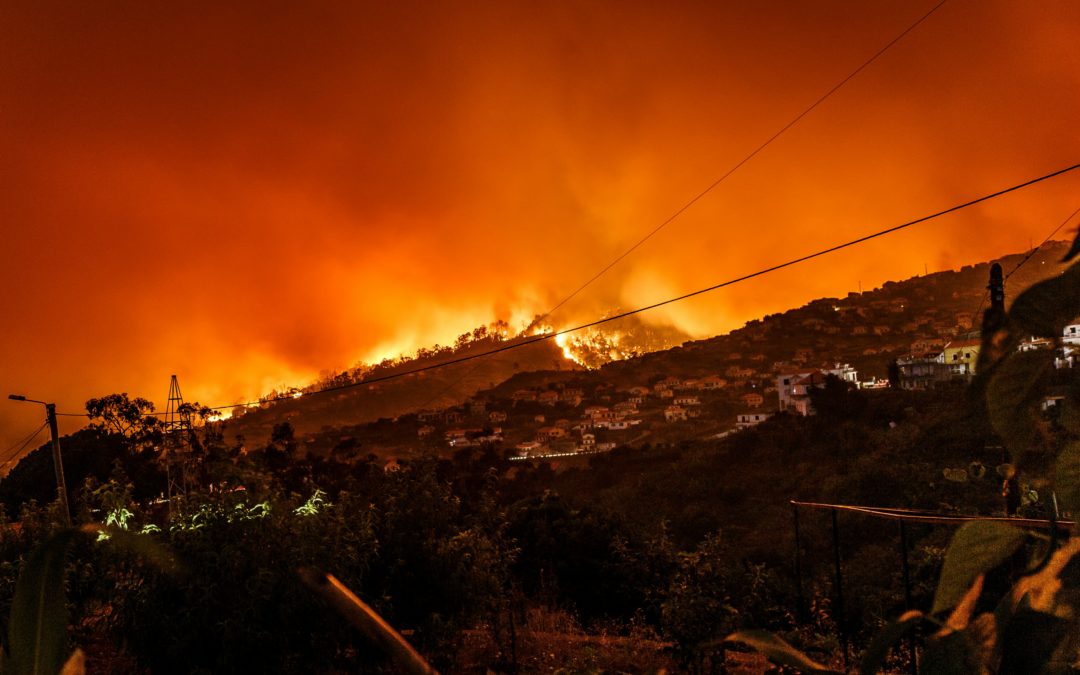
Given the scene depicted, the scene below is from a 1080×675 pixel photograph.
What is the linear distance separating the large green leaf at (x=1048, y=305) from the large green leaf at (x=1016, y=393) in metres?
0.01

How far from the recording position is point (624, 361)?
46.5m

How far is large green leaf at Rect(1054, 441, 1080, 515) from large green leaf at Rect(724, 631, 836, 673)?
0.40ft

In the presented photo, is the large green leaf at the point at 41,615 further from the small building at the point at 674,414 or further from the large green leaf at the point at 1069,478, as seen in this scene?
the small building at the point at 674,414

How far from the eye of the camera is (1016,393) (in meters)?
0.29

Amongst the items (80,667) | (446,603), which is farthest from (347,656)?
(80,667)

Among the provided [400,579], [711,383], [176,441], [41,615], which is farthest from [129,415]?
[711,383]

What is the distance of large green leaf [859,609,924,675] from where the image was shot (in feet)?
0.96

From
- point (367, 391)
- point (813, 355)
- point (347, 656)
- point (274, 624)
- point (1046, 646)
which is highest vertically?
point (367, 391)

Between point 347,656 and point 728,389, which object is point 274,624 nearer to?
point 347,656

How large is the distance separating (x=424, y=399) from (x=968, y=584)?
135 ft

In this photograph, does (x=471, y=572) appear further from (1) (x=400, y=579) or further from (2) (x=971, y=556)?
(2) (x=971, y=556)

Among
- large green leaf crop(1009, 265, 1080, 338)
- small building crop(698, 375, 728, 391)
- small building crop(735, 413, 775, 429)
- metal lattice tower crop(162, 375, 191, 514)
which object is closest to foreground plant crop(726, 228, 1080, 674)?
large green leaf crop(1009, 265, 1080, 338)

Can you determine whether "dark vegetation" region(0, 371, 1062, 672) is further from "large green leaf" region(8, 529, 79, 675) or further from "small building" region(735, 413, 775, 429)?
"small building" region(735, 413, 775, 429)

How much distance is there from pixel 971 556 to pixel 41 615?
0.37 metres
